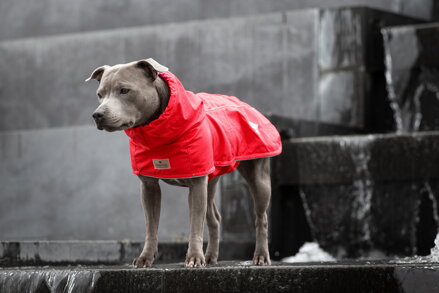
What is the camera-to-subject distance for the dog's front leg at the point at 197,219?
19.2 feet

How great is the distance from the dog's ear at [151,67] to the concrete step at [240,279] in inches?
52.7

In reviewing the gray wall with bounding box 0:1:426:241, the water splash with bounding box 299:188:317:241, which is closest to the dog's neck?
the water splash with bounding box 299:188:317:241

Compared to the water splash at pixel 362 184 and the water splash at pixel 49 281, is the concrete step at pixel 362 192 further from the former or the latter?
the water splash at pixel 49 281

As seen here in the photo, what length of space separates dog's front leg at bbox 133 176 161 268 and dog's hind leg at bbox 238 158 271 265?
0.84 meters

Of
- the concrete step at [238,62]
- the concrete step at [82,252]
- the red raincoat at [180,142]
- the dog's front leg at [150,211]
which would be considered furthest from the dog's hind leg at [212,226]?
the concrete step at [238,62]

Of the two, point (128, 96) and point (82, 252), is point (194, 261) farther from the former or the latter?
point (82, 252)

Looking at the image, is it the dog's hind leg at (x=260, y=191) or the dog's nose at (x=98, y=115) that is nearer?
the dog's nose at (x=98, y=115)

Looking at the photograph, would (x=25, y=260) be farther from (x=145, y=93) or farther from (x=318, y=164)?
(x=318, y=164)

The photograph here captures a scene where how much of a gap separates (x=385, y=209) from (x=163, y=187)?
135 inches

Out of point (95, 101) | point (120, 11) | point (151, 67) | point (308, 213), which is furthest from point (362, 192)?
point (120, 11)

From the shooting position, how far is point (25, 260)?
766 centimetres

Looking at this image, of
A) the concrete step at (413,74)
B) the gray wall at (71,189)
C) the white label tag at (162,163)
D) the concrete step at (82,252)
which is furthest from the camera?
the gray wall at (71,189)

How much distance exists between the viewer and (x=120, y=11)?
1354cm

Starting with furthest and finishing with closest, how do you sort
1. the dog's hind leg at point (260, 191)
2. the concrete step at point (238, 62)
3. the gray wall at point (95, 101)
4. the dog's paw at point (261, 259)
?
the gray wall at point (95, 101)
the concrete step at point (238, 62)
the dog's hind leg at point (260, 191)
the dog's paw at point (261, 259)
